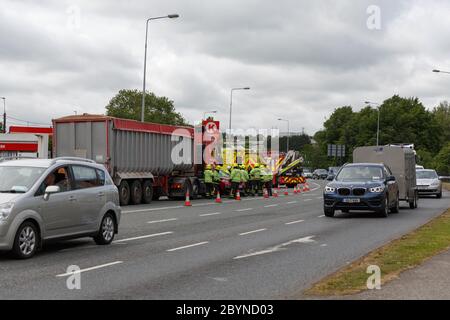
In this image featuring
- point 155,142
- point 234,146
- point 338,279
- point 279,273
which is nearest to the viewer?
point 338,279

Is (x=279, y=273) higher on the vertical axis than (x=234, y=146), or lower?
lower

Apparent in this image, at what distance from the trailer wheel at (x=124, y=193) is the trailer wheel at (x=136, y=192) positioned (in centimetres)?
28

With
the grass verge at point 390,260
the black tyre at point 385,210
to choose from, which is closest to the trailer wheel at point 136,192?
the black tyre at point 385,210

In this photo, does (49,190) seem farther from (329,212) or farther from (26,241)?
(329,212)

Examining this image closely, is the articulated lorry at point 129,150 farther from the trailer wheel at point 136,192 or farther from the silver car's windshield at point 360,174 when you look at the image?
the silver car's windshield at point 360,174

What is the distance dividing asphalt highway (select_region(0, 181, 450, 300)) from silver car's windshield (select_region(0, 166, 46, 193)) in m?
1.13

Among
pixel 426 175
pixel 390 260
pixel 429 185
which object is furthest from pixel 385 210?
pixel 426 175

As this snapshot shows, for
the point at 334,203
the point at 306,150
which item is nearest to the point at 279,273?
the point at 334,203

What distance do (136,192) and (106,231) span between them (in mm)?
13378

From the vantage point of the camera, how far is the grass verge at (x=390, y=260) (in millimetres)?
8367

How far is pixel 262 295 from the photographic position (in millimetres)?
8023

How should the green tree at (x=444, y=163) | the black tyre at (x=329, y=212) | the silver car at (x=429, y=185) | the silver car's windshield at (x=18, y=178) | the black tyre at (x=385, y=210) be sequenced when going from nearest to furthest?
the silver car's windshield at (x=18, y=178)
the black tyre at (x=385, y=210)
the black tyre at (x=329, y=212)
the silver car at (x=429, y=185)
the green tree at (x=444, y=163)
